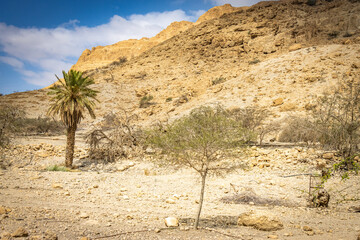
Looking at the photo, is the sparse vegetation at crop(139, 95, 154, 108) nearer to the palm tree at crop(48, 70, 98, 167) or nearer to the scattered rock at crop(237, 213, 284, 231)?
the palm tree at crop(48, 70, 98, 167)

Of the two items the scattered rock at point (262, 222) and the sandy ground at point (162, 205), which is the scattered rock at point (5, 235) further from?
the scattered rock at point (262, 222)

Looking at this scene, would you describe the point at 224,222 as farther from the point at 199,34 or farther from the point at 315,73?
the point at 199,34

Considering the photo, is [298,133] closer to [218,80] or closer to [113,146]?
[113,146]

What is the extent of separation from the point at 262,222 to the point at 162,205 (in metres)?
3.05

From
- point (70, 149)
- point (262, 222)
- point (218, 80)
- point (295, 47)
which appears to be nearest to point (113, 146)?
point (70, 149)

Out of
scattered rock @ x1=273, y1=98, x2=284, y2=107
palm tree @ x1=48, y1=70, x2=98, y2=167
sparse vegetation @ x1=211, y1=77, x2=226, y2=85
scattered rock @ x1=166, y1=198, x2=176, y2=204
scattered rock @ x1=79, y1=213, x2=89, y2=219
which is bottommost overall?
scattered rock @ x1=166, y1=198, x2=176, y2=204

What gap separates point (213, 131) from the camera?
5602mm

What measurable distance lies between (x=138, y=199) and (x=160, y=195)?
944mm

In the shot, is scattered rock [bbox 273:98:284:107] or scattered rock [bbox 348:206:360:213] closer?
scattered rock [bbox 348:206:360:213]

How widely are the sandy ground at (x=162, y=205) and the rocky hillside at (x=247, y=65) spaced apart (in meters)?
14.5

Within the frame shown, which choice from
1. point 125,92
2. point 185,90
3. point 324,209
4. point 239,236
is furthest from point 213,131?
point 125,92

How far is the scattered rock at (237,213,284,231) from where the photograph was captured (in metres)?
5.33

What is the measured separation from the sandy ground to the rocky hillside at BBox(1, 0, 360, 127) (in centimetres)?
1454

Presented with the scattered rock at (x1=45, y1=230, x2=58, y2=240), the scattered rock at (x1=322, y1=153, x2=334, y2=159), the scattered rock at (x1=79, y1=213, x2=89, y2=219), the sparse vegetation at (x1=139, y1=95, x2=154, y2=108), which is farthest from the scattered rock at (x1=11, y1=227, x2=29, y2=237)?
the sparse vegetation at (x1=139, y1=95, x2=154, y2=108)
